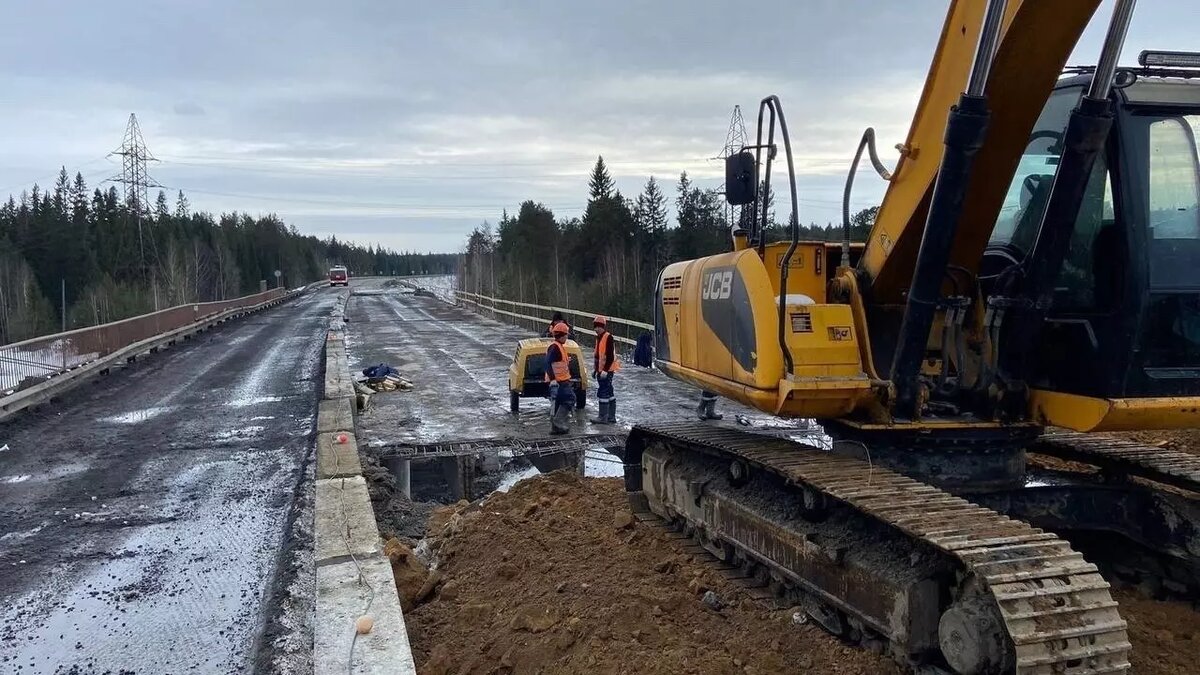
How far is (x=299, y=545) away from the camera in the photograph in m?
6.73

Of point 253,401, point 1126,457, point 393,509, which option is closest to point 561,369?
point 393,509

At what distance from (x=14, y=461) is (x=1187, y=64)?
11.2 m

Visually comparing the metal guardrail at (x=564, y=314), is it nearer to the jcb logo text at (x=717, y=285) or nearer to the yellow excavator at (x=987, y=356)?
the jcb logo text at (x=717, y=285)

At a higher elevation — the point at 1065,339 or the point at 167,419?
the point at 1065,339

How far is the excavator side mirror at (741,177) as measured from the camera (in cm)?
505

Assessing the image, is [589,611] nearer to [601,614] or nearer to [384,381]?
[601,614]

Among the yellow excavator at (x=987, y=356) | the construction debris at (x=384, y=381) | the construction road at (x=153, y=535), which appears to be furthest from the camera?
the construction debris at (x=384, y=381)

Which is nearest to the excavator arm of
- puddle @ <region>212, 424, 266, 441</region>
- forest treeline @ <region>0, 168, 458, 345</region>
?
puddle @ <region>212, 424, 266, 441</region>

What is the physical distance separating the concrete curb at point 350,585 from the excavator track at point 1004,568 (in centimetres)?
201

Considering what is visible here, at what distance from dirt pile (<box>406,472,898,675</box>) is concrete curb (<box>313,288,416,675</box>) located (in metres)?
0.30

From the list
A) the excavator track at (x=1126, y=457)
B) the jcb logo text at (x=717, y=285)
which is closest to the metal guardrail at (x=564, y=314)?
the jcb logo text at (x=717, y=285)

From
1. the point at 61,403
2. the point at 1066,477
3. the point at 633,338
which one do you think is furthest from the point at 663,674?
the point at 633,338

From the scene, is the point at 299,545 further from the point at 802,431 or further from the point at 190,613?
the point at 802,431

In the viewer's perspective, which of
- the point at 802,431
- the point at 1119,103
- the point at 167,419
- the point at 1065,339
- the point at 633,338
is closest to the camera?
the point at 1119,103
